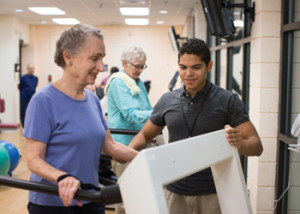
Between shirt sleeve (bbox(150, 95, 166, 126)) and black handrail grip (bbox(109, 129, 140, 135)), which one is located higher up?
shirt sleeve (bbox(150, 95, 166, 126))

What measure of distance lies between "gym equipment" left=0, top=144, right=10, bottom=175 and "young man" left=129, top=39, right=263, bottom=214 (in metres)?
2.97

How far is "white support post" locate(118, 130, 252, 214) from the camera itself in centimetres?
100

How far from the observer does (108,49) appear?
43.4 feet

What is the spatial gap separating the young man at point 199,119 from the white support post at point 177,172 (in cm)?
30

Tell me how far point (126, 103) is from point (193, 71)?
955 millimetres

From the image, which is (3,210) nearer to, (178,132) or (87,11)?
(178,132)

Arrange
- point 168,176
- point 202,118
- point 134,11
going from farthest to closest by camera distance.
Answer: point 134,11 → point 202,118 → point 168,176

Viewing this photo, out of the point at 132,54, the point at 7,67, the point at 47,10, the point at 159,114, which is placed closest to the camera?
the point at 159,114

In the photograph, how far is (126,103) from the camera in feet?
8.94

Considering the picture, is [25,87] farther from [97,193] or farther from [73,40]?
[97,193]

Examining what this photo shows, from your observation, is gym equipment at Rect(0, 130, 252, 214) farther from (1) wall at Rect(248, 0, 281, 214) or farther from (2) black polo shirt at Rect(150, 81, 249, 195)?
(1) wall at Rect(248, 0, 281, 214)

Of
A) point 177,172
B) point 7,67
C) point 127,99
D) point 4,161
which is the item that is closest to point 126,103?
point 127,99

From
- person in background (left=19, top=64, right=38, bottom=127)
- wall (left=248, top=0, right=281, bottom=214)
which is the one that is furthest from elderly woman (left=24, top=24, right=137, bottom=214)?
person in background (left=19, top=64, right=38, bottom=127)

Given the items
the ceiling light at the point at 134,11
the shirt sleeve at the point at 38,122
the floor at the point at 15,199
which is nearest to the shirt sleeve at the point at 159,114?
the shirt sleeve at the point at 38,122
